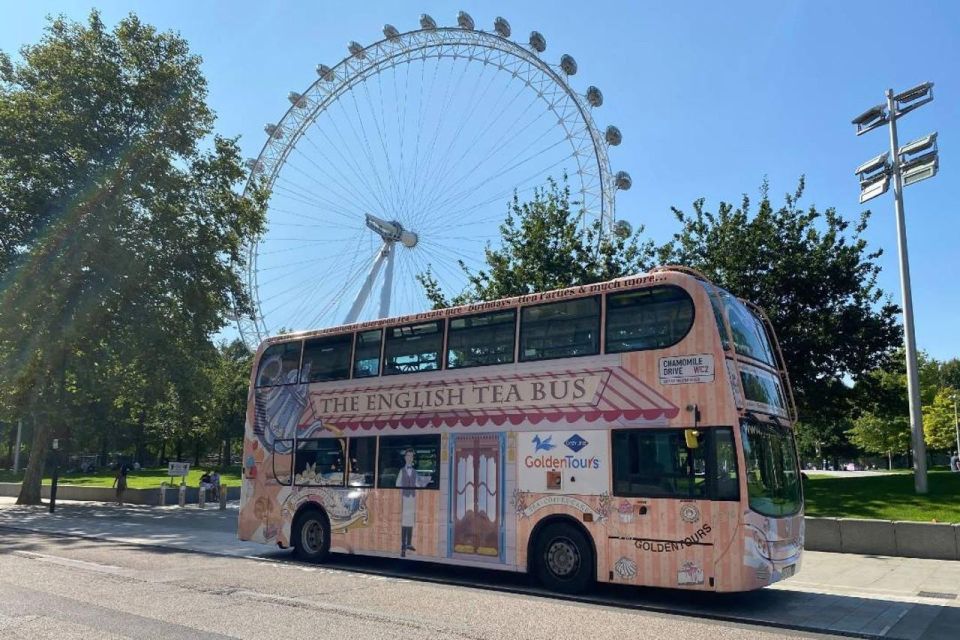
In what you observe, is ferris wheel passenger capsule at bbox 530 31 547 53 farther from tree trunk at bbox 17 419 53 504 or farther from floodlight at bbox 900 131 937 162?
tree trunk at bbox 17 419 53 504

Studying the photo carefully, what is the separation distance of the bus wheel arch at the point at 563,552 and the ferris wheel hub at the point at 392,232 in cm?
1932

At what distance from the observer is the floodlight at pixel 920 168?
19.9 m

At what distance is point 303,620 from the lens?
8211 millimetres

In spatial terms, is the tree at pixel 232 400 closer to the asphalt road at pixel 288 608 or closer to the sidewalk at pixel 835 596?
the sidewalk at pixel 835 596

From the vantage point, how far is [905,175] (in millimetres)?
20359

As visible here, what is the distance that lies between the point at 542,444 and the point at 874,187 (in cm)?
1512

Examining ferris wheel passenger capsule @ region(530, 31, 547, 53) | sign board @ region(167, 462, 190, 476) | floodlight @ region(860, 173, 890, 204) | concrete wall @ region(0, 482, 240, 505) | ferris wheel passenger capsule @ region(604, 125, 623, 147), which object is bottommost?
concrete wall @ region(0, 482, 240, 505)

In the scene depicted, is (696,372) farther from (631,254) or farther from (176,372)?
(176,372)

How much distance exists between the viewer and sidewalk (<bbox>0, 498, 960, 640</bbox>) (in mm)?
8906

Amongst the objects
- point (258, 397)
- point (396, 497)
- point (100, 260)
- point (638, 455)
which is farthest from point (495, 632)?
point (100, 260)

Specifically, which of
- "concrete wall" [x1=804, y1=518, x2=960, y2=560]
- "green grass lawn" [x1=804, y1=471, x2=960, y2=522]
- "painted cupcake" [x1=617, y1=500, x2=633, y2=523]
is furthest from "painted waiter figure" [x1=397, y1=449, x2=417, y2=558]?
"green grass lawn" [x1=804, y1=471, x2=960, y2=522]

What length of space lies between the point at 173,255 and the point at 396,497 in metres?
19.3

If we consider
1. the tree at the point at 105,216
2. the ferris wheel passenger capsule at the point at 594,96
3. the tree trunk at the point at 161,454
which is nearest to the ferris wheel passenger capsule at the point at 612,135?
the ferris wheel passenger capsule at the point at 594,96

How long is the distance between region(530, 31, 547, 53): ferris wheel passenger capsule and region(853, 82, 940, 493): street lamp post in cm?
1396
